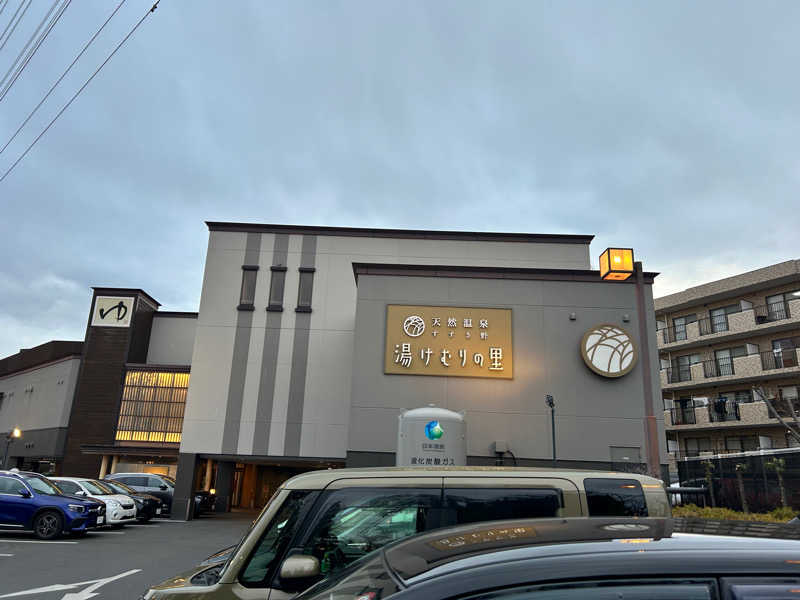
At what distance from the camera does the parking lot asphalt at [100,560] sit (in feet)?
27.4

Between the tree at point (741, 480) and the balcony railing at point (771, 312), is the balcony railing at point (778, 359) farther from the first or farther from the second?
the tree at point (741, 480)

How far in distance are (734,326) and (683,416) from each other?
618 cm

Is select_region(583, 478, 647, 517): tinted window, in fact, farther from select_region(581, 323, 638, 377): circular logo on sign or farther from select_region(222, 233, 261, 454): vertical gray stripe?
select_region(222, 233, 261, 454): vertical gray stripe

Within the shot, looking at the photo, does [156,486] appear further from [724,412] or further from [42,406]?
[724,412]

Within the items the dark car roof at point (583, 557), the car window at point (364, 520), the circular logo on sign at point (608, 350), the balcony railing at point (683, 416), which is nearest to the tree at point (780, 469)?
the circular logo on sign at point (608, 350)

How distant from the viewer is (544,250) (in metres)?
23.6

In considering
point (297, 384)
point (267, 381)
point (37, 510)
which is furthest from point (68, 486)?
point (297, 384)

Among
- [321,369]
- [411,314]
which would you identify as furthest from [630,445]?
[321,369]

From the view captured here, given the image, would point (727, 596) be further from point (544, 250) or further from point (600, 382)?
point (544, 250)

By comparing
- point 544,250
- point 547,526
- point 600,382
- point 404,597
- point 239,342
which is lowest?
point 404,597

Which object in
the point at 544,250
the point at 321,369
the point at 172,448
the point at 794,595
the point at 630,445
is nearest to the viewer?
the point at 794,595

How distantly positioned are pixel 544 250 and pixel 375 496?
831 inches

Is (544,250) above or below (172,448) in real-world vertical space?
above

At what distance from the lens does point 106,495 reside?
1656cm
